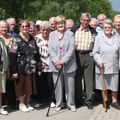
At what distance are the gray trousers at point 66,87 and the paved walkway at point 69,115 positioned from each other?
22 centimetres

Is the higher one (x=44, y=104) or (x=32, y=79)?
(x=32, y=79)

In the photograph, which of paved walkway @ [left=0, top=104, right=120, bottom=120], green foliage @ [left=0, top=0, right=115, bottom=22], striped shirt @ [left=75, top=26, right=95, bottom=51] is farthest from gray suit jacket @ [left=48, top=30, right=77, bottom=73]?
green foliage @ [left=0, top=0, right=115, bottom=22]

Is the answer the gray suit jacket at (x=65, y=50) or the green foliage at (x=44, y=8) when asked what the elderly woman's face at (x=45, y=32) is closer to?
the gray suit jacket at (x=65, y=50)

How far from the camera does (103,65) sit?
9.69 metres

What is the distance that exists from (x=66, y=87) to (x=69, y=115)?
2.31 ft

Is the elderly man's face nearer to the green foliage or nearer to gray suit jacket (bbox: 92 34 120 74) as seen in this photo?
gray suit jacket (bbox: 92 34 120 74)

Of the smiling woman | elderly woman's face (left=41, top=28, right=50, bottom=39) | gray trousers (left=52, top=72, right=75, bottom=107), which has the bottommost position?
gray trousers (left=52, top=72, right=75, bottom=107)

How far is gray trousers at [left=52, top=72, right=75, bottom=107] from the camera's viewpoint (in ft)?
31.9

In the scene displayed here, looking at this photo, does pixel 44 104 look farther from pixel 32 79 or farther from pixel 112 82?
pixel 112 82

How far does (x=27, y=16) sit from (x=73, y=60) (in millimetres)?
34899

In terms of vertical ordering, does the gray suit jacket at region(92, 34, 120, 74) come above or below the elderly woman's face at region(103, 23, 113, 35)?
below

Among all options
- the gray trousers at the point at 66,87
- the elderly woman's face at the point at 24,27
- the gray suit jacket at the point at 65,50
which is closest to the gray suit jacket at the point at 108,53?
the gray suit jacket at the point at 65,50

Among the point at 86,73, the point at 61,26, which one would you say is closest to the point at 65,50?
the point at 61,26

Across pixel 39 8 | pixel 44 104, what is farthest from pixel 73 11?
pixel 44 104
